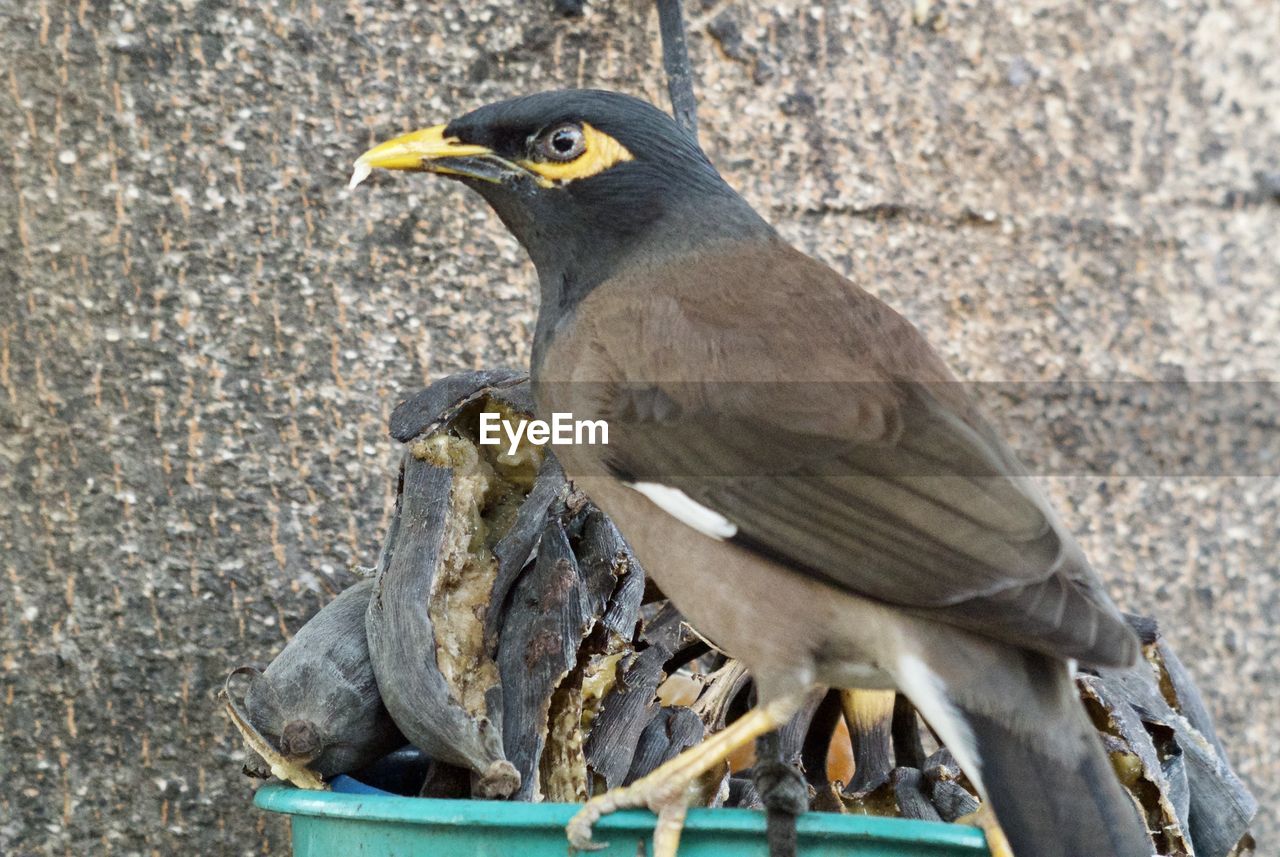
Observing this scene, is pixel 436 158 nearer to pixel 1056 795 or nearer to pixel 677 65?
pixel 677 65

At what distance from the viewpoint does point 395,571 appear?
1.47 m

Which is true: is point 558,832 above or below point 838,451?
below

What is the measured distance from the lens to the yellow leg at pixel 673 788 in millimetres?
1216

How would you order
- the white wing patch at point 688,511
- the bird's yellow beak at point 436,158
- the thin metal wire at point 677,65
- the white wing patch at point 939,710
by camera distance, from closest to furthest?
the white wing patch at point 939,710 < the white wing patch at point 688,511 < the bird's yellow beak at point 436,158 < the thin metal wire at point 677,65

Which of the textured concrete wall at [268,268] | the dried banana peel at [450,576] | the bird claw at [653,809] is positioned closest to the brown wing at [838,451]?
the dried banana peel at [450,576]

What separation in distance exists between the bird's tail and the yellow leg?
143 millimetres

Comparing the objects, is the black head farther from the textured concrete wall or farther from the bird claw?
the bird claw

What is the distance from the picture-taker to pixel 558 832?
4.00ft

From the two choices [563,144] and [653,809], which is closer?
[653,809]

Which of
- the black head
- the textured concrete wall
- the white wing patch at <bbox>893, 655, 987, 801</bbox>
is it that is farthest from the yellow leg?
the textured concrete wall

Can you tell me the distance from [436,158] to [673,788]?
82 cm

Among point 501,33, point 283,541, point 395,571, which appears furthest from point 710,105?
point 395,571

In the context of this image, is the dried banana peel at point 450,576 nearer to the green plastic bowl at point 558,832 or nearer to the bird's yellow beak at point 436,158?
the green plastic bowl at point 558,832

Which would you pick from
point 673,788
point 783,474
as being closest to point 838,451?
point 783,474
